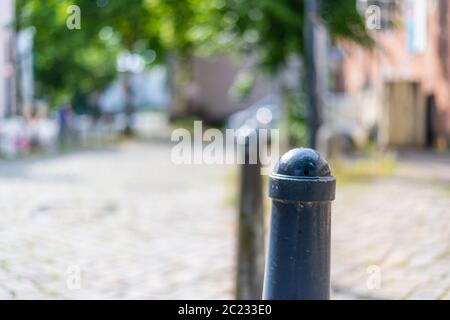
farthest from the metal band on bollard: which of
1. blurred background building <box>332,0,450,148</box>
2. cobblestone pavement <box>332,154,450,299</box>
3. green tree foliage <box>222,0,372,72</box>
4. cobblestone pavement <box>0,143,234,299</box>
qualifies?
blurred background building <box>332,0,450,148</box>

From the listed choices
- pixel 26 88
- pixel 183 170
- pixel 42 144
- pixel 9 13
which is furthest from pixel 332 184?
pixel 26 88

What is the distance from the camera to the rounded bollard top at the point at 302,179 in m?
2.82

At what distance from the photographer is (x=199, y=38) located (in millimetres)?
15555

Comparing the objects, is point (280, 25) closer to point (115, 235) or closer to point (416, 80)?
point (416, 80)

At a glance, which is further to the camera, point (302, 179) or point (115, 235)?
point (115, 235)

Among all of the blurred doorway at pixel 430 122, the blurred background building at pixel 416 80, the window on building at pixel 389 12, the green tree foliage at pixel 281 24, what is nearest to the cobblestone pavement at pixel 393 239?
the green tree foliage at pixel 281 24

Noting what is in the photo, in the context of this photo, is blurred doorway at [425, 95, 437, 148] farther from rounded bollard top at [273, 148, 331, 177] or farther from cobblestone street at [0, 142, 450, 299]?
rounded bollard top at [273, 148, 331, 177]

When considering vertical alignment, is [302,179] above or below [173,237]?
above

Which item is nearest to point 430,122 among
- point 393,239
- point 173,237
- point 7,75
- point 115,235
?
point 7,75

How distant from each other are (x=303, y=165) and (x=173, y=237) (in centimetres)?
416

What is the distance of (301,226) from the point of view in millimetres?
2832

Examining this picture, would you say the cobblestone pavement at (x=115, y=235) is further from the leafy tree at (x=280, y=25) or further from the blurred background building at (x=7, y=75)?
the blurred background building at (x=7, y=75)

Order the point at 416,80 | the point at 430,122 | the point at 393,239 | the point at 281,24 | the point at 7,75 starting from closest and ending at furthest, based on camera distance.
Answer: the point at 393,239 → the point at 281,24 → the point at 430,122 → the point at 416,80 → the point at 7,75
